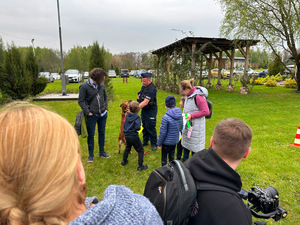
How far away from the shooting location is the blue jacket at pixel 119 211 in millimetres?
652

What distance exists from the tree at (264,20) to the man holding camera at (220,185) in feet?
46.4

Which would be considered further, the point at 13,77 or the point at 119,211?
the point at 13,77

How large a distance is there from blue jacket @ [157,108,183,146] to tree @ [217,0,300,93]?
12.4 m

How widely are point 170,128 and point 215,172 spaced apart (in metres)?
2.35

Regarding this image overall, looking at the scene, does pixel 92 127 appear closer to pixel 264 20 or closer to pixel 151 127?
pixel 151 127

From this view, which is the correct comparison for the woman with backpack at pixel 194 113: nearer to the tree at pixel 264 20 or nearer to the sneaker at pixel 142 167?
the sneaker at pixel 142 167

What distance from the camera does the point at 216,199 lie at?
1145 millimetres

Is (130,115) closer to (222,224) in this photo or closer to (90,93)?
(90,93)

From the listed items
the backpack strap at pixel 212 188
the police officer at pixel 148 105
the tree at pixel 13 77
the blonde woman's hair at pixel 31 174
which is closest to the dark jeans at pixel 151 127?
the police officer at pixel 148 105

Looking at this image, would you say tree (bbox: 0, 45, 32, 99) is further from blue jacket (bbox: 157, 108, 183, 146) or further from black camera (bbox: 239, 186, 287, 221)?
black camera (bbox: 239, 186, 287, 221)

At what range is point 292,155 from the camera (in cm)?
470

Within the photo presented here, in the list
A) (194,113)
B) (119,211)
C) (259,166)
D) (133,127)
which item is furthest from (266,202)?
(259,166)

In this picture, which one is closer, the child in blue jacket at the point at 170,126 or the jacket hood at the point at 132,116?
the child in blue jacket at the point at 170,126

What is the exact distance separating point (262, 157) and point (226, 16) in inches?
495
